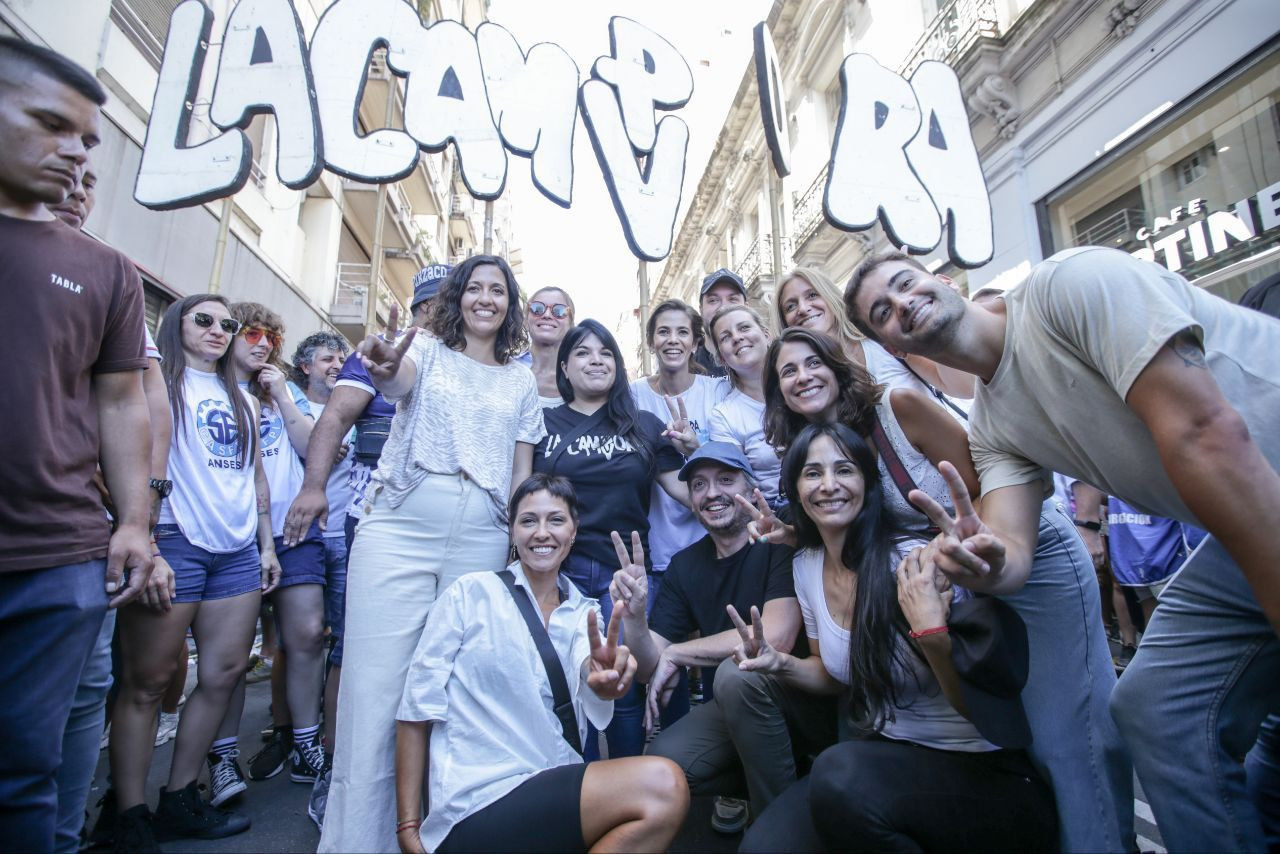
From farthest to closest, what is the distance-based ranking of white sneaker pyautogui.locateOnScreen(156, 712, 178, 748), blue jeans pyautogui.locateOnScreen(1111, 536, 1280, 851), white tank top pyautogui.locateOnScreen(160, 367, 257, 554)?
white sneaker pyautogui.locateOnScreen(156, 712, 178, 748) < white tank top pyautogui.locateOnScreen(160, 367, 257, 554) < blue jeans pyautogui.locateOnScreen(1111, 536, 1280, 851)

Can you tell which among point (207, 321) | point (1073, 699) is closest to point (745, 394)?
point (1073, 699)

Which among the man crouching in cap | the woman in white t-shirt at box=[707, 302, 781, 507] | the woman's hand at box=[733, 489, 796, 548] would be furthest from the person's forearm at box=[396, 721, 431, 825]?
the woman in white t-shirt at box=[707, 302, 781, 507]

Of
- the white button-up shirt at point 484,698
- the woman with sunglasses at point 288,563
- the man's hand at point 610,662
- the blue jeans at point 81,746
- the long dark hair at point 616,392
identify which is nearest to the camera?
the blue jeans at point 81,746

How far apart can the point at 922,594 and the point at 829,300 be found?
71.7 inches

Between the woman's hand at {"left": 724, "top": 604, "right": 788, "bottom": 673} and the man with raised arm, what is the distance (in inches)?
27.5

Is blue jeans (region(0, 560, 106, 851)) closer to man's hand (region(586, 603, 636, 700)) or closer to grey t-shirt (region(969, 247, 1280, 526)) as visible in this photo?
man's hand (region(586, 603, 636, 700))

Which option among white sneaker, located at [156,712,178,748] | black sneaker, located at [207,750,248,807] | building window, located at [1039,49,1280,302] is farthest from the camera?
building window, located at [1039,49,1280,302]

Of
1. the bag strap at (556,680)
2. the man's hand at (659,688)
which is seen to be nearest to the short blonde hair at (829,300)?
the man's hand at (659,688)

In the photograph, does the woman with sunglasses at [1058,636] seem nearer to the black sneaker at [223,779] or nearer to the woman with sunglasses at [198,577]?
the woman with sunglasses at [198,577]

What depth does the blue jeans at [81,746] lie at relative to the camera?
171 centimetres

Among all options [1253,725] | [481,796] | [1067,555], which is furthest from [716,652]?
[1253,725]

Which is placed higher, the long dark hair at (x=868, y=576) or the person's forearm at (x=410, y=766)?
the long dark hair at (x=868, y=576)

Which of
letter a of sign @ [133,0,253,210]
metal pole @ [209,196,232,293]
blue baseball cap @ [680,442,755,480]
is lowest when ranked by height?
blue baseball cap @ [680,442,755,480]

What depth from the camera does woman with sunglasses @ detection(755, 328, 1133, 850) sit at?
1.80m
